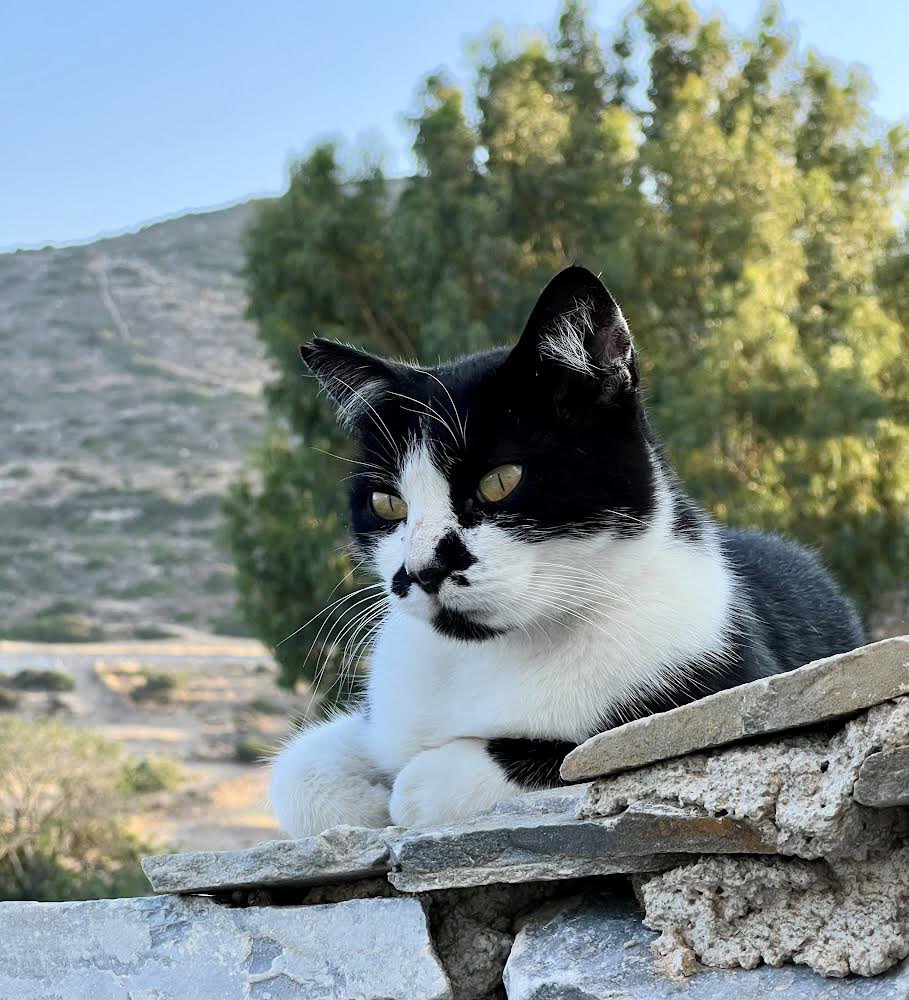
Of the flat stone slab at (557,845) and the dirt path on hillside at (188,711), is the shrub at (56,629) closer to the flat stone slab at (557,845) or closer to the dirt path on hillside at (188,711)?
the dirt path on hillside at (188,711)

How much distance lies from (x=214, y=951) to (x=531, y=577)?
0.87 m

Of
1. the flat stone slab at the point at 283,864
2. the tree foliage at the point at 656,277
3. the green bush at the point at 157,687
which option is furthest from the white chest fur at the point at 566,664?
the green bush at the point at 157,687

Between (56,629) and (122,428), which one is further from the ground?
(122,428)

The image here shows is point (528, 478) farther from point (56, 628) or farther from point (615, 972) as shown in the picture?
point (56, 628)

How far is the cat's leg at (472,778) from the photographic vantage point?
209cm

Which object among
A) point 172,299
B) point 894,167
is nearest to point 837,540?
point 894,167

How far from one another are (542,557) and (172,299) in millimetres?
59227

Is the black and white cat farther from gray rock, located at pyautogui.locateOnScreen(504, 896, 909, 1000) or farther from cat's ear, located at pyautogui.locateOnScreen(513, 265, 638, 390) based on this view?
gray rock, located at pyautogui.locateOnScreen(504, 896, 909, 1000)

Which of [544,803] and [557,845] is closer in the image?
[557,845]

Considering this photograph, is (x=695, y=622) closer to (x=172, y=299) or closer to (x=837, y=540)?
(x=837, y=540)

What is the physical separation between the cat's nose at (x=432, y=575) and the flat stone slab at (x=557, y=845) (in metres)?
0.43

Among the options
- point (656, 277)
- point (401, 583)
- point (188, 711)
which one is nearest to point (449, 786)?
point (401, 583)

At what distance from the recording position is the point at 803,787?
59.8 inches

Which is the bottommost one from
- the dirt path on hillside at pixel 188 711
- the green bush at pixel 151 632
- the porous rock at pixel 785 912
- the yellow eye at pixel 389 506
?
the dirt path on hillside at pixel 188 711
